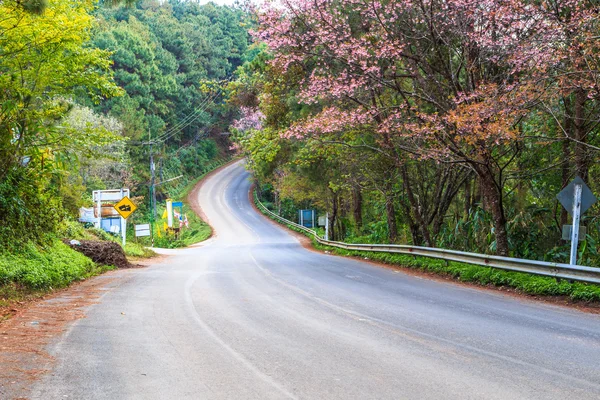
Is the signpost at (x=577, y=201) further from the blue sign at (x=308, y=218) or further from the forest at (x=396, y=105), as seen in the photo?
the blue sign at (x=308, y=218)

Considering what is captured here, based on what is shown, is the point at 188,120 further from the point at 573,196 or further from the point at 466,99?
the point at 573,196

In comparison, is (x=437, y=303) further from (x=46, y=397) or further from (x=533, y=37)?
(x=46, y=397)

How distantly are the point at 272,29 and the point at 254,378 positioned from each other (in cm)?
1491

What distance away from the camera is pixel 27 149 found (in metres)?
14.9

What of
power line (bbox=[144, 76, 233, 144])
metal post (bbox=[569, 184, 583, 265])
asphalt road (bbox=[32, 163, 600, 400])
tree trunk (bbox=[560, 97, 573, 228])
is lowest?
asphalt road (bbox=[32, 163, 600, 400])

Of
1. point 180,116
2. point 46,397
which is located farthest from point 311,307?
point 180,116

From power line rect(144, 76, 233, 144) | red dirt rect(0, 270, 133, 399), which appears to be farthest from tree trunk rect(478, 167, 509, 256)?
power line rect(144, 76, 233, 144)

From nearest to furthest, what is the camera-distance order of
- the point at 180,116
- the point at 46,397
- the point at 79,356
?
1. the point at 46,397
2. the point at 79,356
3. the point at 180,116

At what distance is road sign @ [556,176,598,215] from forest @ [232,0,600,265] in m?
0.97

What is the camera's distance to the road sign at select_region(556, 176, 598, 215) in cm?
1248

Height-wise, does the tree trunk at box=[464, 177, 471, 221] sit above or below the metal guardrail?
above

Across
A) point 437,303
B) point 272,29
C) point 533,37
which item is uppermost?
point 272,29

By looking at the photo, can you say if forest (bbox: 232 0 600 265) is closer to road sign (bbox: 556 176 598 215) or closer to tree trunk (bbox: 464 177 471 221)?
tree trunk (bbox: 464 177 471 221)

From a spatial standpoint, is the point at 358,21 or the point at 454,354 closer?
the point at 454,354
